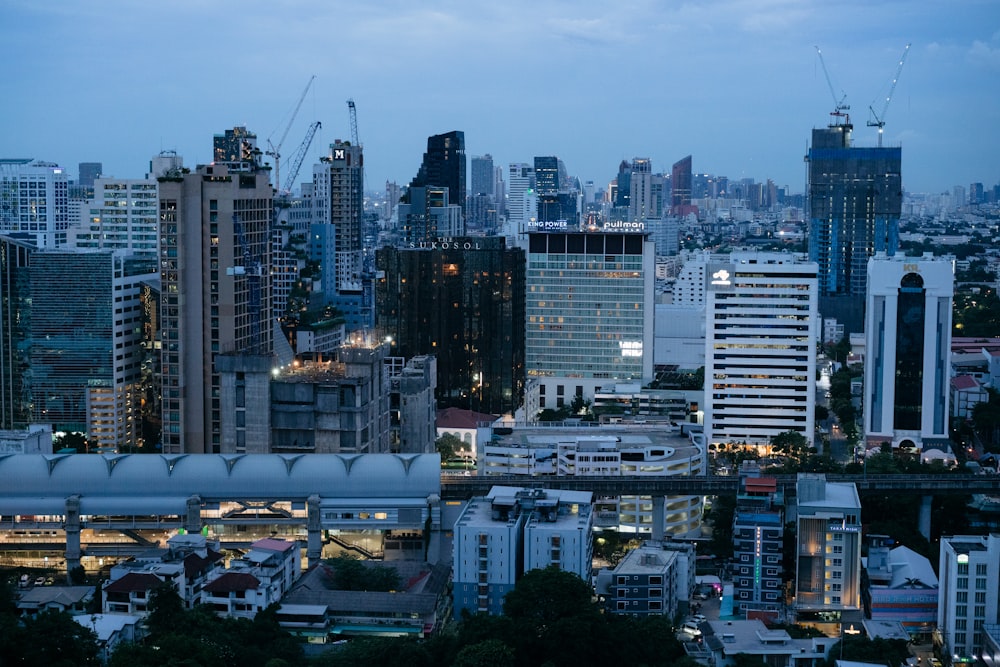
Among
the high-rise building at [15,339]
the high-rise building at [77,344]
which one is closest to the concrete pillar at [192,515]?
the high-rise building at [77,344]

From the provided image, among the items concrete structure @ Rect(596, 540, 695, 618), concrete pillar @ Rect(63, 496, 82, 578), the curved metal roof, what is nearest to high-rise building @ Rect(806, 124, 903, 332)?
the curved metal roof

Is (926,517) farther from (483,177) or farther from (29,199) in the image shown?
(483,177)

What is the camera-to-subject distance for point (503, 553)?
24516 millimetres

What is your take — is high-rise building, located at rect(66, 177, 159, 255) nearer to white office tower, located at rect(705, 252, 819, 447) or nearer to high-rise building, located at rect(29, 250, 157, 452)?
high-rise building, located at rect(29, 250, 157, 452)

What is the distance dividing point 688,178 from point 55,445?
11123 centimetres

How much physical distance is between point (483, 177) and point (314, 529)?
11261cm

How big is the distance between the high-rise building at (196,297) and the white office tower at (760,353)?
14.0m

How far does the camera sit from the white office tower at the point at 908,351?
39.5 m

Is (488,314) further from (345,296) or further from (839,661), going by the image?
(839,661)

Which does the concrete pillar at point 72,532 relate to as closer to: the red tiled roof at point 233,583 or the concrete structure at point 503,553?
the red tiled roof at point 233,583

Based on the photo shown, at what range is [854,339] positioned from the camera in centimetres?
6303

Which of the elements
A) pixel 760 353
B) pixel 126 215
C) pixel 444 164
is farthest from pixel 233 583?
pixel 444 164

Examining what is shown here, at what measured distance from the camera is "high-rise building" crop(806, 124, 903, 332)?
2916 inches

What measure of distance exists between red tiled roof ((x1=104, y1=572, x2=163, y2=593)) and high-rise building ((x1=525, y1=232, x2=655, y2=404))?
26.7m
